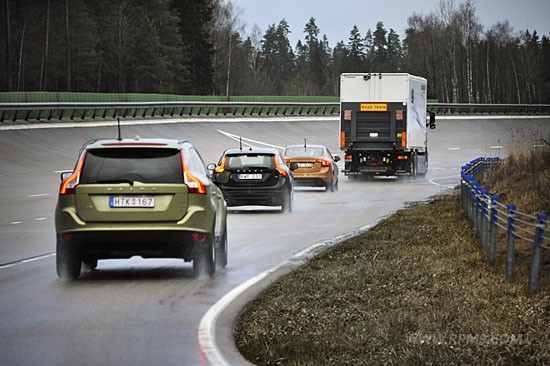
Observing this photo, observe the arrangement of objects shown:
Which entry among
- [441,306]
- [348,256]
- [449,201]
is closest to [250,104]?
[449,201]

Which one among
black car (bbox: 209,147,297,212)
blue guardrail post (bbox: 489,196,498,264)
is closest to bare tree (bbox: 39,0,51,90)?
black car (bbox: 209,147,297,212)

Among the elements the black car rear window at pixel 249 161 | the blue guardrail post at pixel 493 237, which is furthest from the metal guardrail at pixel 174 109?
the blue guardrail post at pixel 493 237

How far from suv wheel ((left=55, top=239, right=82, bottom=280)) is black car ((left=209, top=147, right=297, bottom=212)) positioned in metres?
11.1

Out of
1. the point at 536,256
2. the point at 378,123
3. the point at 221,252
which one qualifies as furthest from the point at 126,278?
the point at 378,123

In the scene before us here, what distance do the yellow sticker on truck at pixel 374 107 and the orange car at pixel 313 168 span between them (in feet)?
20.0

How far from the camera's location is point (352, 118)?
1586 inches

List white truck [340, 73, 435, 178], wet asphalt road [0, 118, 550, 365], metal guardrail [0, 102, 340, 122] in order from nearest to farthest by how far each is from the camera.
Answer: wet asphalt road [0, 118, 550, 365] < white truck [340, 73, 435, 178] < metal guardrail [0, 102, 340, 122]

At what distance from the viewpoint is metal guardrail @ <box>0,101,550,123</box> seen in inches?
1991

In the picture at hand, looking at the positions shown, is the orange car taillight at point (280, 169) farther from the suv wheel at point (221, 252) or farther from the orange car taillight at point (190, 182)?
the orange car taillight at point (190, 182)

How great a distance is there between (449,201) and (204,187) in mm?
14527

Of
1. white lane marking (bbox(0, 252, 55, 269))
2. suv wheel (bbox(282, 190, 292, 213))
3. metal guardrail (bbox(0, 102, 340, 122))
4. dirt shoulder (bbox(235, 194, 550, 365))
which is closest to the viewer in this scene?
dirt shoulder (bbox(235, 194, 550, 365))

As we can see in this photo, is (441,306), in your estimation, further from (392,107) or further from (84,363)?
(392,107)

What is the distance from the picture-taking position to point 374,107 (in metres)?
40.1

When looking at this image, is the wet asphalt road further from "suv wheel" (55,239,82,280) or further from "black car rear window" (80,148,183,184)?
"black car rear window" (80,148,183,184)
